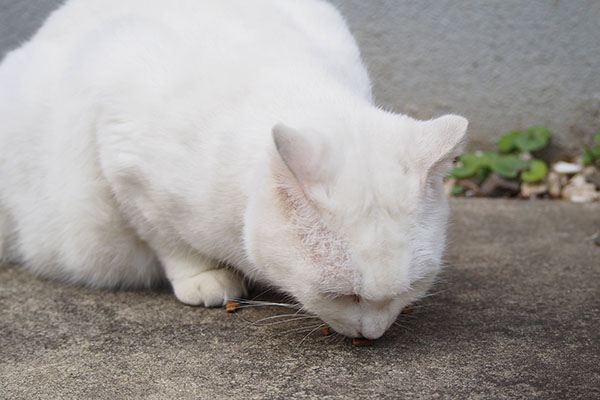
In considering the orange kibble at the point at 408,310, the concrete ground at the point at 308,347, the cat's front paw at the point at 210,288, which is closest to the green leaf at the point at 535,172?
the concrete ground at the point at 308,347

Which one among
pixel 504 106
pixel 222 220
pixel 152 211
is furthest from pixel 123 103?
pixel 504 106

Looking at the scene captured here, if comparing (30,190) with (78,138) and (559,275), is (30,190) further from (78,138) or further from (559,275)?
(559,275)

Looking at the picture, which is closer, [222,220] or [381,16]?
[222,220]

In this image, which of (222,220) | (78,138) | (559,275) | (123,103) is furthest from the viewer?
(559,275)

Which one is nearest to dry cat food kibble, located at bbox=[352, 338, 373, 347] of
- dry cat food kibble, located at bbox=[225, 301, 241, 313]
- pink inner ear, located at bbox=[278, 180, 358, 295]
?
pink inner ear, located at bbox=[278, 180, 358, 295]

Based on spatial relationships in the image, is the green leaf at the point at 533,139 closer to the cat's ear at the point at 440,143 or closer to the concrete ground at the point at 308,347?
the concrete ground at the point at 308,347

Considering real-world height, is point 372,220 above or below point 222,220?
above

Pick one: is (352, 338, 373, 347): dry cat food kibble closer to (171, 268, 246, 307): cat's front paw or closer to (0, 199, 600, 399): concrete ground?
(0, 199, 600, 399): concrete ground

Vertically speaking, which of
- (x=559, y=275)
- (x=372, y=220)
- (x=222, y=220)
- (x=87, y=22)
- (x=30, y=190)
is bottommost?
(x=559, y=275)
